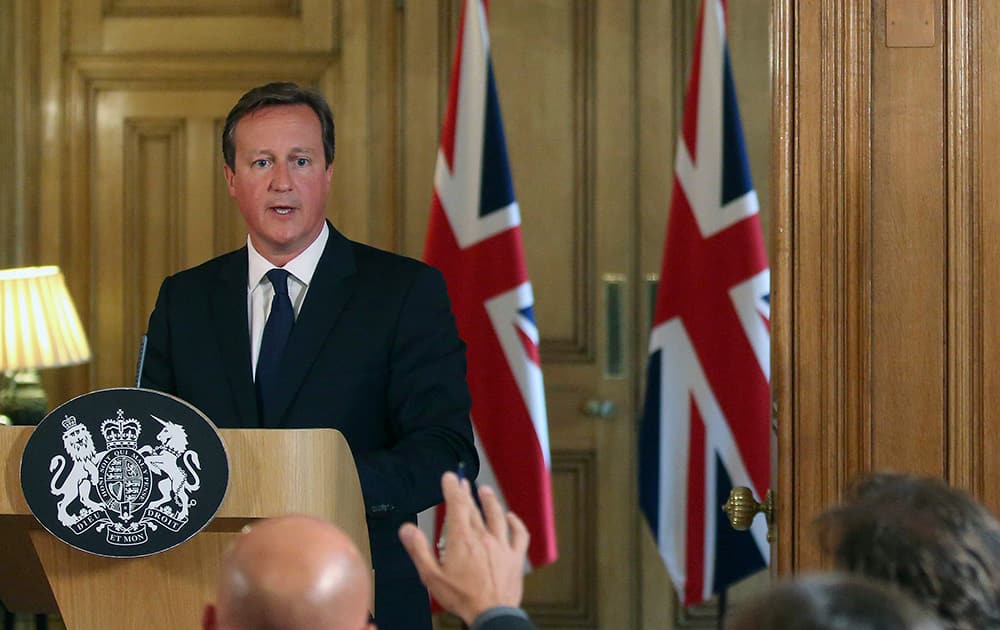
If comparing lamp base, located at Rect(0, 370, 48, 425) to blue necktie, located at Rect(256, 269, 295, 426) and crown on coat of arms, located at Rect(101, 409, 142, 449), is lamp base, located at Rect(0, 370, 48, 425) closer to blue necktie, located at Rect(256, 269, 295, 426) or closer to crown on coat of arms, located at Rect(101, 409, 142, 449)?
blue necktie, located at Rect(256, 269, 295, 426)

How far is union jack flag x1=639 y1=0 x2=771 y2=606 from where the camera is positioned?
390 cm

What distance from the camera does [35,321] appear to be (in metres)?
3.88

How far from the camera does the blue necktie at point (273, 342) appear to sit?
7.02 ft

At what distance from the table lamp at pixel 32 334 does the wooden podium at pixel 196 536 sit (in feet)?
7.11

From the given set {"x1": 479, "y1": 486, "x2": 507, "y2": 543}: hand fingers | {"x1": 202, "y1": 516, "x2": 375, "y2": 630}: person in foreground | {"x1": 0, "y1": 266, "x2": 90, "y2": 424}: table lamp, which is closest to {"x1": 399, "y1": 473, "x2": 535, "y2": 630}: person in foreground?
{"x1": 479, "y1": 486, "x2": 507, "y2": 543}: hand fingers

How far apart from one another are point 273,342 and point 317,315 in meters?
0.08

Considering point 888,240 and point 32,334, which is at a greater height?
point 888,240

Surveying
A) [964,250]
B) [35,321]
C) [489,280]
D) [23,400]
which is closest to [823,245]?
[964,250]

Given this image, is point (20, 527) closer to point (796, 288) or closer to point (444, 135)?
point (796, 288)

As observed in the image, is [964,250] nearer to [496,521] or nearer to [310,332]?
[310,332]

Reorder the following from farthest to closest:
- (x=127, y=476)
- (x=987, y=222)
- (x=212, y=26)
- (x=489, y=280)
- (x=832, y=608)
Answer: (x=212, y=26) → (x=489, y=280) → (x=987, y=222) → (x=127, y=476) → (x=832, y=608)

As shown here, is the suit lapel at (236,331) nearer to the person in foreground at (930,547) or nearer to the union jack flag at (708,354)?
the person in foreground at (930,547)

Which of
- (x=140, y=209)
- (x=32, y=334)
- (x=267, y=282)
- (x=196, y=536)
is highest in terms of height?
(x=140, y=209)

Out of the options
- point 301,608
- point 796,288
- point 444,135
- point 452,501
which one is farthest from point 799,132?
point 444,135
